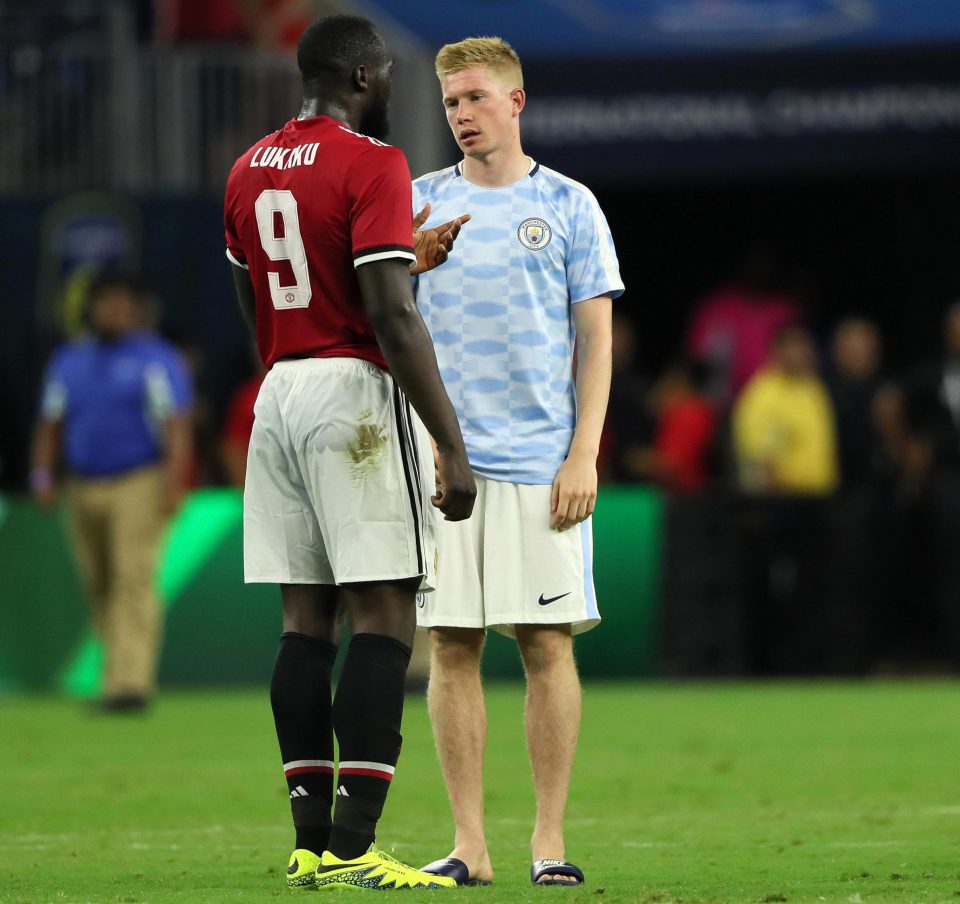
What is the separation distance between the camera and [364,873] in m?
5.75

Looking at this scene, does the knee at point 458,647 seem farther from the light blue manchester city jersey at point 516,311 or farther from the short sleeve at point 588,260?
the short sleeve at point 588,260

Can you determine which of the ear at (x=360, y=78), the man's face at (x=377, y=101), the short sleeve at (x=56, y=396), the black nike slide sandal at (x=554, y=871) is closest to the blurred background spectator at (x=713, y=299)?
the short sleeve at (x=56, y=396)

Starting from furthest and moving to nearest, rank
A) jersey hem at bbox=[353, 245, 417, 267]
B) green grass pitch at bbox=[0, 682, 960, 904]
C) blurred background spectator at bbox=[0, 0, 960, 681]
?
blurred background spectator at bbox=[0, 0, 960, 681]
green grass pitch at bbox=[0, 682, 960, 904]
jersey hem at bbox=[353, 245, 417, 267]

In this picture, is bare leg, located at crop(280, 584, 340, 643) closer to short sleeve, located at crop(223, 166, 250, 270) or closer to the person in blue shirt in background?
short sleeve, located at crop(223, 166, 250, 270)

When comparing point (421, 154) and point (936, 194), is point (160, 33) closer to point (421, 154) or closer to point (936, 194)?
point (421, 154)

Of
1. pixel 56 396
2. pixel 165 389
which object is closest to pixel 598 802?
pixel 165 389

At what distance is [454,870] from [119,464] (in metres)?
7.59

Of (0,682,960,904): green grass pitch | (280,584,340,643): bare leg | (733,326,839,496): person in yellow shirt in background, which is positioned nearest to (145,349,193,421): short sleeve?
(0,682,960,904): green grass pitch

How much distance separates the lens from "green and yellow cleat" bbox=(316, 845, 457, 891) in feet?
18.8

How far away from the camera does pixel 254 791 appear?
9.02 metres

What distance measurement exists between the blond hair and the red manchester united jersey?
509 mm

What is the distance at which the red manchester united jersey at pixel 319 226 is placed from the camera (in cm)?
575

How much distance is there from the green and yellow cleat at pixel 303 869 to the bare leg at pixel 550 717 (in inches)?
26.9

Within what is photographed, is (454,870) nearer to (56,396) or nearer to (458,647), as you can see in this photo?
(458,647)
